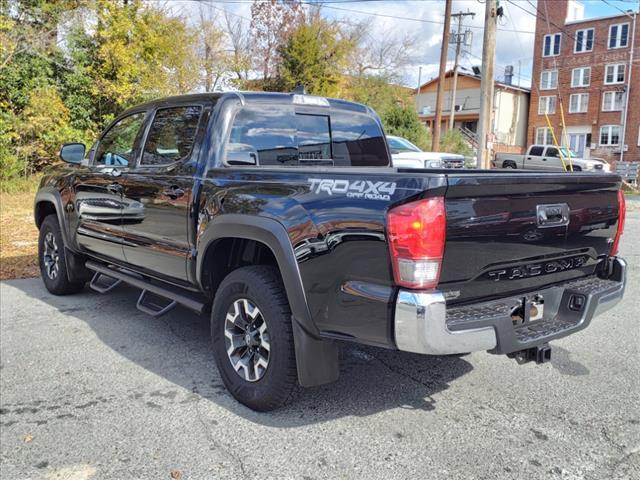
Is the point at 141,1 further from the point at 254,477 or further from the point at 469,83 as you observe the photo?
the point at 469,83

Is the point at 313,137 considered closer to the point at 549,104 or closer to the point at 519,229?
the point at 519,229

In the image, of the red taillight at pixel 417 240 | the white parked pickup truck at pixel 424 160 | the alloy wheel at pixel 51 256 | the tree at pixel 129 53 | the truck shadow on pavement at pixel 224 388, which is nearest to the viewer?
the red taillight at pixel 417 240

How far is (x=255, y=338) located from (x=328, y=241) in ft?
2.94

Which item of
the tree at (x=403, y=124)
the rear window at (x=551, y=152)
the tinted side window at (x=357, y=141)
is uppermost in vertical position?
the tree at (x=403, y=124)

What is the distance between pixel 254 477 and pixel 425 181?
64.8 inches

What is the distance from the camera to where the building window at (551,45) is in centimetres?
4700

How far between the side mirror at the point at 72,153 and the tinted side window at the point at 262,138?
225cm

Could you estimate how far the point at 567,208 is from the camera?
3.18 meters

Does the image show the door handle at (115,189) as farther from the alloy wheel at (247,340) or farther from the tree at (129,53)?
the tree at (129,53)

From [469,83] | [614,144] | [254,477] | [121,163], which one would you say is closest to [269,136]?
[121,163]

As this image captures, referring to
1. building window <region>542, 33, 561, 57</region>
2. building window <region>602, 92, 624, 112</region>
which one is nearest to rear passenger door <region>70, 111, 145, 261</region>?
building window <region>602, 92, 624, 112</region>

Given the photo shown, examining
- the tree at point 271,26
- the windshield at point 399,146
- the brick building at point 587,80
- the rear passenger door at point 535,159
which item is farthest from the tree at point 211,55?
the brick building at point 587,80

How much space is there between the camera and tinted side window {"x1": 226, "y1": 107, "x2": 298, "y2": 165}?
3967 millimetres

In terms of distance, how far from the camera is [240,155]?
3.94m
